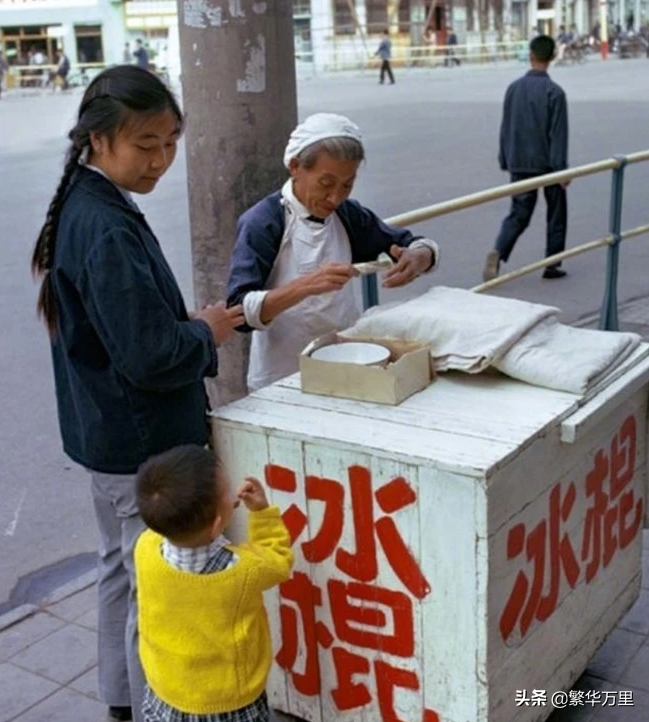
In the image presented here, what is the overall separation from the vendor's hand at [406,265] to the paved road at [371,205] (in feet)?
5.88

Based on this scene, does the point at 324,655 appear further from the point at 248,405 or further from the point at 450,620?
the point at 248,405

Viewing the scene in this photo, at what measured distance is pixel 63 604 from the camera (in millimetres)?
3584

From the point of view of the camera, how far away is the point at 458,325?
2.53 m

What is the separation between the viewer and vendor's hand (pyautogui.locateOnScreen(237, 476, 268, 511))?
2232 millimetres

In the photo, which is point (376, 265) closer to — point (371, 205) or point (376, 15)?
point (371, 205)

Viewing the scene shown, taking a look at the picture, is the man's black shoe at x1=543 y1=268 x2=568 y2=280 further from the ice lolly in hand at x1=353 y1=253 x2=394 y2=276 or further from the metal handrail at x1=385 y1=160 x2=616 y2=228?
the ice lolly in hand at x1=353 y1=253 x2=394 y2=276

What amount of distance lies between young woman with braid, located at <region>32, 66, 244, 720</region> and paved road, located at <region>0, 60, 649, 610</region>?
5.43 ft

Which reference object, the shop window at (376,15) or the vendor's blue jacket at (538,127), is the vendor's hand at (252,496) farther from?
the shop window at (376,15)

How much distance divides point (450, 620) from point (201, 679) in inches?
20.3

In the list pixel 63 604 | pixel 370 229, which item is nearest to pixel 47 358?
pixel 63 604

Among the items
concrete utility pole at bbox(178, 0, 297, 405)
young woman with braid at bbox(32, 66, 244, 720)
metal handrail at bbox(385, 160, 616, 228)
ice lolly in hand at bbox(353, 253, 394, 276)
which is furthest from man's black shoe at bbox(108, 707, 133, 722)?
metal handrail at bbox(385, 160, 616, 228)

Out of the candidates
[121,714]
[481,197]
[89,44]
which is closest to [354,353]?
[121,714]

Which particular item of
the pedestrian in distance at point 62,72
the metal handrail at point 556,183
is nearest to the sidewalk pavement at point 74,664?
the metal handrail at point 556,183

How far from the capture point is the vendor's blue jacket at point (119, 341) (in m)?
2.12
